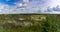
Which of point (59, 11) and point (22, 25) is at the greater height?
point (59, 11)

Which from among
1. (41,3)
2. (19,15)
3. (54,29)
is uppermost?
(41,3)

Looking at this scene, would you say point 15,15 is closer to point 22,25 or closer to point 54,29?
point 22,25

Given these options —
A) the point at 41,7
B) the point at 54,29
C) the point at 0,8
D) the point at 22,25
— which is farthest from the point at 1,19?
the point at 54,29

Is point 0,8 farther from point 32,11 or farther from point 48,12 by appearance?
point 48,12

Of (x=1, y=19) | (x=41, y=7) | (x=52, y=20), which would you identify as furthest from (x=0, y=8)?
(x=52, y=20)

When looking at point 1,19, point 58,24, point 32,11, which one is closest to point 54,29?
point 58,24

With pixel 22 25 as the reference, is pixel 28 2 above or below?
above
